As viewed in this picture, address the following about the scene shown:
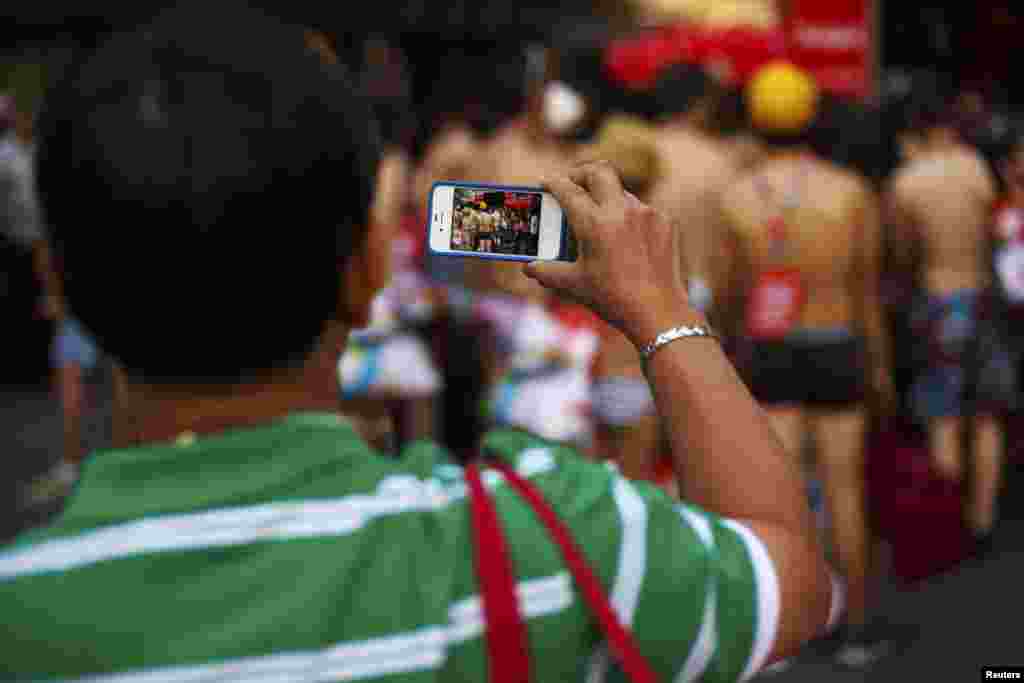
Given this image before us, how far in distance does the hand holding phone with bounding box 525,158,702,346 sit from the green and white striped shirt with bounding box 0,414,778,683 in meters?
0.20

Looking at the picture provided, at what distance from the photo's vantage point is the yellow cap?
449 centimetres

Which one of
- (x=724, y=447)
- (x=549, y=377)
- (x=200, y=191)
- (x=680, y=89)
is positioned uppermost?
(x=680, y=89)

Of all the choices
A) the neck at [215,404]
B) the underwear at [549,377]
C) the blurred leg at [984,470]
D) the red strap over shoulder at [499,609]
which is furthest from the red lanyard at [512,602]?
the blurred leg at [984,470]

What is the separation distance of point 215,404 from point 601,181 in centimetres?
43

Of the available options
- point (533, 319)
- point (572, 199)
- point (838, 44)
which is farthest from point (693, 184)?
point (572, 199)

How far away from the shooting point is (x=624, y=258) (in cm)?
121

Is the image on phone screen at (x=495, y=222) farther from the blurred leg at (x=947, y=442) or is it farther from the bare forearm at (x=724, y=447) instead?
the blurred leg at (x=947, y=442)

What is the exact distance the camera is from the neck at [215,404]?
3.47ft

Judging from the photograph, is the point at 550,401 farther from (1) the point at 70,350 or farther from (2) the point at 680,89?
(1) the point at 70,350

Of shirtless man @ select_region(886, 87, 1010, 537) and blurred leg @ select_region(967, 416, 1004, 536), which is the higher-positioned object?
shirtless man @ select_region(886, 87, 1010, 537)

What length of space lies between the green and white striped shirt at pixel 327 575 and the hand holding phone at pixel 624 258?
203mm

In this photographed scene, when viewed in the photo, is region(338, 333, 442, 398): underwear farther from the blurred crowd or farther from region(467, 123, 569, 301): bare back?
region(467, 123, 569, 301): bare back

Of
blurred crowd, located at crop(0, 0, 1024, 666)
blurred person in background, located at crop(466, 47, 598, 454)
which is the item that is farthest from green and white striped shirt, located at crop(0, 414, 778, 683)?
blurred person in background, located at crop(466, 47, 598, 454)

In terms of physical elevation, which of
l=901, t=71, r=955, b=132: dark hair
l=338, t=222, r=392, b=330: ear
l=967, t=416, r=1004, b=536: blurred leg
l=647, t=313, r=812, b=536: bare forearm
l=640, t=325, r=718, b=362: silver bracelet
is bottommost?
l=967, t=416, r=1004, b=536: blurred leg
